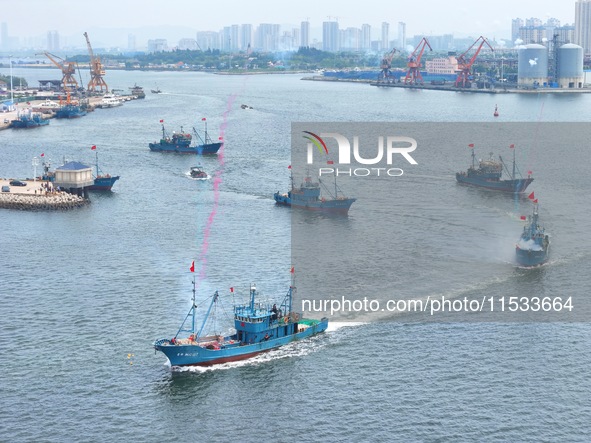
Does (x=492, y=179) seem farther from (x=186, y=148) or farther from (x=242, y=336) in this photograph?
(x=242, y=336)

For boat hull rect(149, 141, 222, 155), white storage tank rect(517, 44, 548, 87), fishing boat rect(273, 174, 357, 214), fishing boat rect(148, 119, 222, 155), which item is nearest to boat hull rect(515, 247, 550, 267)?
fishing boat rect(273, 174, 357, 214)

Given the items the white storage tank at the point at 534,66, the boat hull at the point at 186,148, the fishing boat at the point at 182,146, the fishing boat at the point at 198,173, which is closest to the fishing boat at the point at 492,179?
the fishing boat at the point at 198,173

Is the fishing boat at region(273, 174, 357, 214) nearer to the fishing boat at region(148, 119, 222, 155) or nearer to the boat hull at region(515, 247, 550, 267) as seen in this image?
the boat hull at region(515, 247, 550, 267)

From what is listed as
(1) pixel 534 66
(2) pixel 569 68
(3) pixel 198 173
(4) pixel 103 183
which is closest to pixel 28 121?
(3) pixel 198 173

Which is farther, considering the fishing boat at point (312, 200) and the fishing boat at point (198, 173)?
the fishing boat at point (198, 173)

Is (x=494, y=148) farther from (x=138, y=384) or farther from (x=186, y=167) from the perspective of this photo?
(x=138, y=384)

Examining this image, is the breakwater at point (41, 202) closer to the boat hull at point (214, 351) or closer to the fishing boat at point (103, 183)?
the fishing boat at point (103, 183)

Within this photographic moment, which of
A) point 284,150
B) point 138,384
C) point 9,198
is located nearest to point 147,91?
point 284,150
